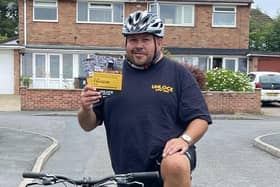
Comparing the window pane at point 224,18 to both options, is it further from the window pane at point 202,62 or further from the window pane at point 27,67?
the window pane at point 27,67

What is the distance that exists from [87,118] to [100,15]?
29.1m

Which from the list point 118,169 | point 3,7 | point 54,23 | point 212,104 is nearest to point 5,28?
point 3,7

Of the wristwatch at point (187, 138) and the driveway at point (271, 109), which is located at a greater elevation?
the wristwatch at point (187, 138)

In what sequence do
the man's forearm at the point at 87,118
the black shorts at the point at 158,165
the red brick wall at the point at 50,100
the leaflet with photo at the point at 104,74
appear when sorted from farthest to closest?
the red brick wall at the point at 50,100
the man's forearm at the point at 87,118
the leaflet with photo at the point at 104,74
the black shorts at the point at 158,165

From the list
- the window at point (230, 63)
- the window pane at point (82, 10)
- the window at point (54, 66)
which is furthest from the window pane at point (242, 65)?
the window at point (54, 66)

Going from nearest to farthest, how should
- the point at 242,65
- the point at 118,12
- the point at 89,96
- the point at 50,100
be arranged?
1. the point at 89,96
2. the point at 50,100
3. the point at 118,12
4. the point at 242,65

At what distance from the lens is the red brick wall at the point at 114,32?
31.9 meters

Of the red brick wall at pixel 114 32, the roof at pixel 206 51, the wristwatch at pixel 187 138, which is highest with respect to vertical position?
the red brick wall at pixel 114 32

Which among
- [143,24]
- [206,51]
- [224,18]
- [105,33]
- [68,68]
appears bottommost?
[68,68]

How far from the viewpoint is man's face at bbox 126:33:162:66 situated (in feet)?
11.4

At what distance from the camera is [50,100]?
873 inches

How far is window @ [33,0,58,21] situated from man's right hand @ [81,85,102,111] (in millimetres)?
29143

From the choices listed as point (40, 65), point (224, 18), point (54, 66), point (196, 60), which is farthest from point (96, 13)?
point (224, 18)

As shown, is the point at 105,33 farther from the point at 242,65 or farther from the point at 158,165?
the point at 158,165
